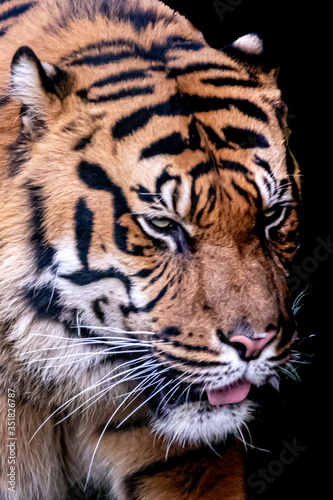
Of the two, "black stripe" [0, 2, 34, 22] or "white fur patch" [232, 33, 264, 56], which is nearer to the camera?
"white fur patch" [232, 33, 264, 56]

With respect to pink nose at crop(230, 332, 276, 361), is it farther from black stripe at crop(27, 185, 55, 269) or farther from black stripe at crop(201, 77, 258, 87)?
black stripe at crop(201, 77, 258, 87)

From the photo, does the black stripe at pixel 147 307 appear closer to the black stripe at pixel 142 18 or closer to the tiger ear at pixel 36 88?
the tiger ear at pixel 36 88

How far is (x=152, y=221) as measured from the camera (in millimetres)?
1359

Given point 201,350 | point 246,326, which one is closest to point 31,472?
point 201,350

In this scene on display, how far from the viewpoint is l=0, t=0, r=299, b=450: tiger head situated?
1343 mm

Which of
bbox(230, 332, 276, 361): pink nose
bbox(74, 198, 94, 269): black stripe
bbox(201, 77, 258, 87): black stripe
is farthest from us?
bbox(201, 77, 258, 87): black stripe

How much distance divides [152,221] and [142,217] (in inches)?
0.9

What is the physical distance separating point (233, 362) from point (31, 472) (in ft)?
2.41

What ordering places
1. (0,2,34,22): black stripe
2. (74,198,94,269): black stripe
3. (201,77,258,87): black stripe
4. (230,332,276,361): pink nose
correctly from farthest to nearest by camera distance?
(0,2,34,22): black stripe, (201,77,258,87): black stripe, (74,198,94,269): black stripe, (230,332,276,361): pink nose

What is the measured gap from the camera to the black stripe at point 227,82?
4.94 ft

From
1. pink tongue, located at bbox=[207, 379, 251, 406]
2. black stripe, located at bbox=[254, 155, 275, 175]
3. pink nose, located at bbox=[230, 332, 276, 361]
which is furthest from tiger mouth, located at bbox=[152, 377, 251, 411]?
black stripe, located at bbox=[254, 155, 275, 175]

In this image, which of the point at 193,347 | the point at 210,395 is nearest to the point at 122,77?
the point at 193,347

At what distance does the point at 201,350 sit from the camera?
52.9 inches

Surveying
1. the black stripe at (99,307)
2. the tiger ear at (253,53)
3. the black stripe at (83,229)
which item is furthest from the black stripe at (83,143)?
the tiger ear at (253,53)
